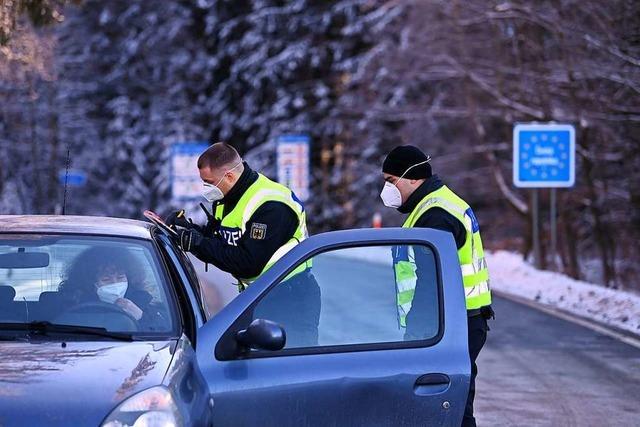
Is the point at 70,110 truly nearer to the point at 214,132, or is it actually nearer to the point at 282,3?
the point at 214,132

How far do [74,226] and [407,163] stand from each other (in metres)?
1.67

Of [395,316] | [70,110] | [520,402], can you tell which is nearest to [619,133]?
[520,402]

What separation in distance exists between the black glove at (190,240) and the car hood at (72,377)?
1.18m

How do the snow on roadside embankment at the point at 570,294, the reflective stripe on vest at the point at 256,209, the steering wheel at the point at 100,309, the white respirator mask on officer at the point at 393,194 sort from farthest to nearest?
the snow on roadside embankment at the point at 570,294
the white respirator mask on officer at the point at 393,194
the reflective stripe on vest at the point at 256,209
the steering wheel at the point at 100,309

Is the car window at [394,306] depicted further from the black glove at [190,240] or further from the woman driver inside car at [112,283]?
the black glove at [190,240]

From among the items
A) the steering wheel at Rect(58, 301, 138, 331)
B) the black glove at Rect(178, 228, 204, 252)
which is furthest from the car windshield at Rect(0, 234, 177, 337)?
the black glove at Rect(178, 228, 204, 252)

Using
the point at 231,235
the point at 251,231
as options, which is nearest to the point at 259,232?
the point at 251,231

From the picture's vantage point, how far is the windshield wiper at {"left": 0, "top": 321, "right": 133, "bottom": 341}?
203 inches

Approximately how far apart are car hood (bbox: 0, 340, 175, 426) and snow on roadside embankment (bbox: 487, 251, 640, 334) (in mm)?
10859

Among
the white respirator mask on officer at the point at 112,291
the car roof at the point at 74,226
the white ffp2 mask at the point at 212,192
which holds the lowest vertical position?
the white respirator mask on officer at the point at 112,291

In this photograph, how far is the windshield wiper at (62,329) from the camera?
516 centimetres

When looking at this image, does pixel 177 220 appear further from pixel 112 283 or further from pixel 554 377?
pixel 554 377

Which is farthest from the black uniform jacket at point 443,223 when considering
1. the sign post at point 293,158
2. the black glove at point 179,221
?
A: the sign post at point 293,158

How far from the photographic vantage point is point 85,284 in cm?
558
